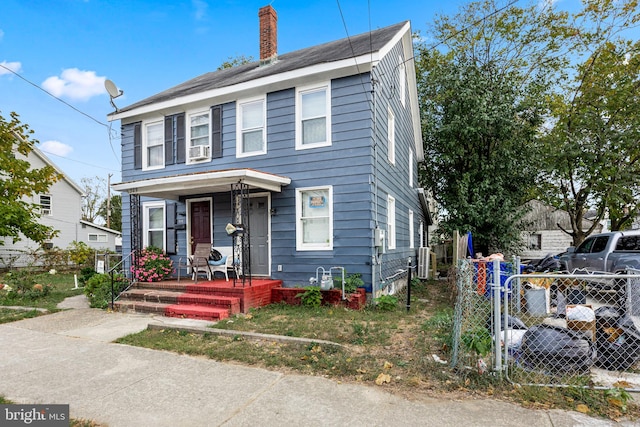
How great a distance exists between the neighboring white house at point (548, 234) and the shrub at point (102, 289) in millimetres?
23895

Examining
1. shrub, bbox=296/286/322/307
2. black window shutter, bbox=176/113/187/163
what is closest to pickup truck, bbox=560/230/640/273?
shrub, bbox=296/286/322/307

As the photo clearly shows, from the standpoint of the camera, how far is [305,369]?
4.07 meters

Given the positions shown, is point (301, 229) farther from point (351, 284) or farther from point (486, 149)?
point (486, 149)

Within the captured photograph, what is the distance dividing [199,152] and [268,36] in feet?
14.5

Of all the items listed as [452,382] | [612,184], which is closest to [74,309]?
[452,382]

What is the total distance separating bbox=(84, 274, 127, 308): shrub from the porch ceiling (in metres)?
2.20

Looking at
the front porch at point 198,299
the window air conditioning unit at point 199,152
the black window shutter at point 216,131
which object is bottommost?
the front porch at point 198,299

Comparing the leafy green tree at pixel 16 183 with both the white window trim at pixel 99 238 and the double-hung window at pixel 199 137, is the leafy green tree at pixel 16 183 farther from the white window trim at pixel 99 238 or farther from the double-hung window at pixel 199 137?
the white window trim at pixel 99 238

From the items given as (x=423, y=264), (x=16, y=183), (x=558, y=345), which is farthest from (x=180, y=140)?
(x=423, y=264)

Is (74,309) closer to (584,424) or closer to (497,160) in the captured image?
(584,424)

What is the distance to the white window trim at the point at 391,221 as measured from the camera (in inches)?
372

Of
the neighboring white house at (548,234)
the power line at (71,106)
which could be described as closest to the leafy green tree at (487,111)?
the neighboring white house at (548,234)

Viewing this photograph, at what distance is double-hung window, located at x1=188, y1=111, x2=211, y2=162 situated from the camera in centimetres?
951

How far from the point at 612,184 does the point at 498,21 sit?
9.23 m
